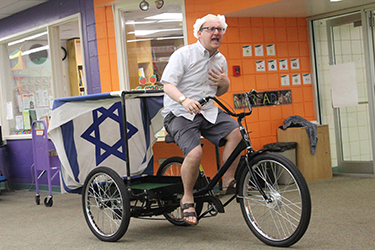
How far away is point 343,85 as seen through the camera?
6098 millimetres

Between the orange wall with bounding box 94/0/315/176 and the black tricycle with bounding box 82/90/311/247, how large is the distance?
2393 mm

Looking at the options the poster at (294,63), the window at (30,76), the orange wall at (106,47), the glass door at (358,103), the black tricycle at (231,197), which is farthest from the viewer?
the window at (30,76)

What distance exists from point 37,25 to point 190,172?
4829 millimetres

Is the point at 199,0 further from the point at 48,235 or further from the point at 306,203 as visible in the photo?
the point at 306,203

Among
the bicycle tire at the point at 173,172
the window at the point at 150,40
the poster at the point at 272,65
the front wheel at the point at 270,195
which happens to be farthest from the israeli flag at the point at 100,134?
the poster at the point at 272,65

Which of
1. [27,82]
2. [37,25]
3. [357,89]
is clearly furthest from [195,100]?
[27,82]

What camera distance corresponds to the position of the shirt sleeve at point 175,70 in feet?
10.2

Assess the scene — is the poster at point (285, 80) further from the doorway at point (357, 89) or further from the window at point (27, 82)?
the window at point (27, 82)

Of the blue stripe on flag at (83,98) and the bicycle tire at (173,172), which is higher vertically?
the blue stripe on flag at (83,98)

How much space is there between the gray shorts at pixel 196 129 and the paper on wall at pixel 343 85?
3353 mm

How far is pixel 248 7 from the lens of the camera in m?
5.43

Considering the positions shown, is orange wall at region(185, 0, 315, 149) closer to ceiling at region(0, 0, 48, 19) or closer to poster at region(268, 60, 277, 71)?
poster at region(268, 60, 277, 71)

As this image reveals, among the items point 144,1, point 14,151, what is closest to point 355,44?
point 144,1

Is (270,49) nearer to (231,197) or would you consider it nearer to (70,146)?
(70,146)
